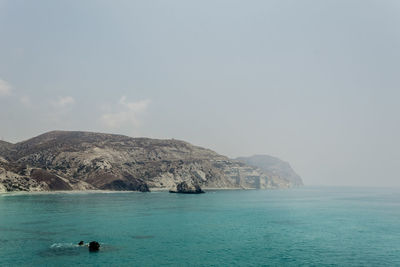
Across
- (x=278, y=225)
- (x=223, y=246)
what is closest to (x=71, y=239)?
(x=223, y=246)

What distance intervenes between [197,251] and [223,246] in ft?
25.3

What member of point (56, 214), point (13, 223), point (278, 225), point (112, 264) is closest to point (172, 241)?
point (112, 264)

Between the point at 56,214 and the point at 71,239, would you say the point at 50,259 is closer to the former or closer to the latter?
the point at 71,239

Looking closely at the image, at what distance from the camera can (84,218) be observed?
356ft

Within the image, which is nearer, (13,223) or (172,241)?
(172,241)

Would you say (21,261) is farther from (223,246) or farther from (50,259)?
(223,246)

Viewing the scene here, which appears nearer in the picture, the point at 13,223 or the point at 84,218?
the point at 13,223

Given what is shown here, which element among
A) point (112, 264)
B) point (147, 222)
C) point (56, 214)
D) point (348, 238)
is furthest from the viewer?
point (56, 214)

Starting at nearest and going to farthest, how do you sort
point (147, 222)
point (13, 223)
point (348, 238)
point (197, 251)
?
point (197, 251) → point (348, 238) → point (13, 223) → point (147, 222)

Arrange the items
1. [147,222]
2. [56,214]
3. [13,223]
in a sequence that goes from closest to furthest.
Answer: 1. [13,223]
2. [147,222]
3. [56,214]

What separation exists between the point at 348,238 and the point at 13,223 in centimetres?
9301

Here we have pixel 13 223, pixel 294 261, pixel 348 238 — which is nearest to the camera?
pixel 294 261

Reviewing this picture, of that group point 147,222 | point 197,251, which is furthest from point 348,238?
point 147,222

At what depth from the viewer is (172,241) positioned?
7375cm
